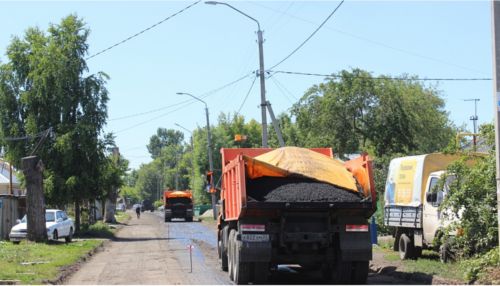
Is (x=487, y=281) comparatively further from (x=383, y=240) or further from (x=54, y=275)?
(x=383, y=240)

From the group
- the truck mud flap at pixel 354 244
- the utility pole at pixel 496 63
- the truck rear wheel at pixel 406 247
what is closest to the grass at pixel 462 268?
the truck rear wheel at pixel 406 247

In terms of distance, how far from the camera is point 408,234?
1797 centimetres

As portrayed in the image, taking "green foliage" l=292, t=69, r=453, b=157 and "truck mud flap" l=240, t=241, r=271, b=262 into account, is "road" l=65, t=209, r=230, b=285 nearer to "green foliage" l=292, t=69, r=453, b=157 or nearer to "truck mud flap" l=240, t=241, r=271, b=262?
"truck mud flap" l=240, t=241, r=271, b=262

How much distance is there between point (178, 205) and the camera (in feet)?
202

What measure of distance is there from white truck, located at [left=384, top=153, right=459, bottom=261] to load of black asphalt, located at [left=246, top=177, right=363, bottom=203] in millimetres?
3067

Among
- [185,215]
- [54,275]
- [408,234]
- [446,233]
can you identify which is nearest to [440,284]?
[446,233]

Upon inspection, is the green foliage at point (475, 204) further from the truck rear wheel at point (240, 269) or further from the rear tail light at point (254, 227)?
the truck rear wheel at point (240, 269)

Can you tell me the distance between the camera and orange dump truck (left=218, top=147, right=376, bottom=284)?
12.9 metres

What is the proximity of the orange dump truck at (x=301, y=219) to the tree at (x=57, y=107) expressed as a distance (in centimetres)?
2290

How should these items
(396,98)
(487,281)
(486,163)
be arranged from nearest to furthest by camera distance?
(487,281), (486,163), (396,98)

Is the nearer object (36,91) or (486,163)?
(486,163)

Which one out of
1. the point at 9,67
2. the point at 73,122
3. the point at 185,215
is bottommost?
the point at 185,215

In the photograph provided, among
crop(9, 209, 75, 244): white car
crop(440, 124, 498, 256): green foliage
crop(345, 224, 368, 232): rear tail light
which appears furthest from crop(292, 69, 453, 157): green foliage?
crop(345, 224, 368, 232): rear tail light

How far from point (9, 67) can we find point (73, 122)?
4.34 meters
